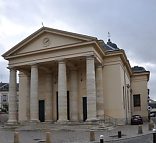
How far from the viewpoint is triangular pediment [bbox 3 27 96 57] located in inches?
1462

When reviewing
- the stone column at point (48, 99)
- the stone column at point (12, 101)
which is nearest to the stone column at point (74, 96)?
the stone column at point (48, 99)

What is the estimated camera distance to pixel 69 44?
36.9 m

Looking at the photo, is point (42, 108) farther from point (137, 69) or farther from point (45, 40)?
Result: point (137, 69)

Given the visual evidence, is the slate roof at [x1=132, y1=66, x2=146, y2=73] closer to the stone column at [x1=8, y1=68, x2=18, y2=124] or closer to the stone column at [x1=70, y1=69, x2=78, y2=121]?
the stone column at [x1=70, y1=69, x2=78, y2=121]

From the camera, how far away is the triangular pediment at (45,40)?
3712cm

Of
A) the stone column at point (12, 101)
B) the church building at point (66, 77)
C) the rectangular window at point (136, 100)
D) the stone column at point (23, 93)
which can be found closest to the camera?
the church building at point (66, 77)

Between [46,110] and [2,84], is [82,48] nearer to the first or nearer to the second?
[46,110]

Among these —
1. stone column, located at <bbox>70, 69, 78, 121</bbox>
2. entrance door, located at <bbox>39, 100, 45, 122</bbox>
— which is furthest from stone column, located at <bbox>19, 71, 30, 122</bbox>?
stone column, located at <bbox>70, 69, 78, 121</bbox>

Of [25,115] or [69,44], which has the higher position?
[69,44]

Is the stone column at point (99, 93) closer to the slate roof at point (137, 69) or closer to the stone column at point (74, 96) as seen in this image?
the stone column at point (74, 96)

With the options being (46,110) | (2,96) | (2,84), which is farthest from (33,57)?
(2,84)

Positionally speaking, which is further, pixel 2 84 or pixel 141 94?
pixel 2 84

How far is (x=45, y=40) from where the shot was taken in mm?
39531

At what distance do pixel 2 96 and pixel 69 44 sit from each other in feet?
233
